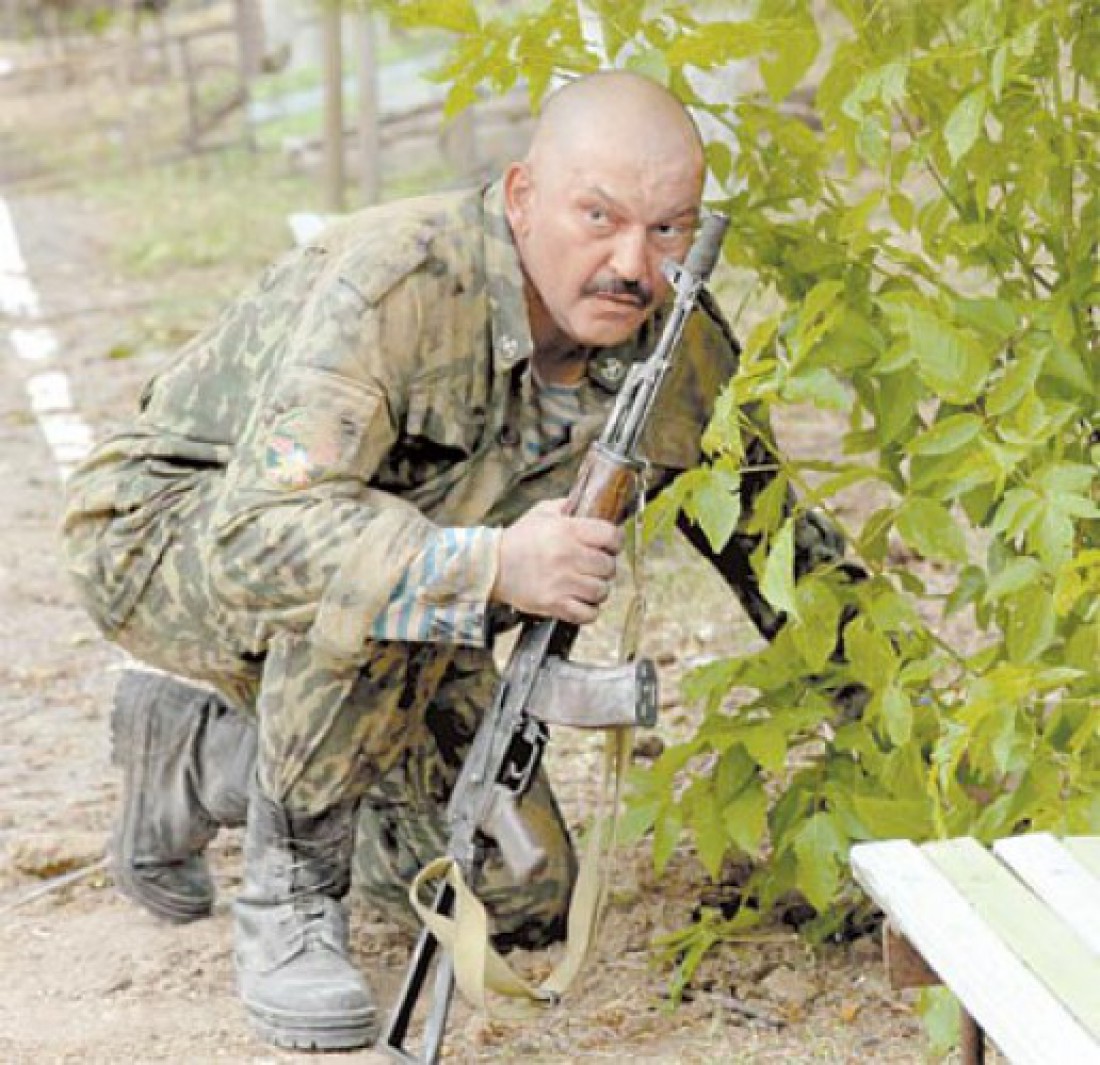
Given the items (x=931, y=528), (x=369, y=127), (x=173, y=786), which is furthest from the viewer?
(x=369, y=127)

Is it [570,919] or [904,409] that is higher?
[904,409]

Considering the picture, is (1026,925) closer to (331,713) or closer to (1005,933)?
(1005,933)

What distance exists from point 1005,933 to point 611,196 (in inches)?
47.1

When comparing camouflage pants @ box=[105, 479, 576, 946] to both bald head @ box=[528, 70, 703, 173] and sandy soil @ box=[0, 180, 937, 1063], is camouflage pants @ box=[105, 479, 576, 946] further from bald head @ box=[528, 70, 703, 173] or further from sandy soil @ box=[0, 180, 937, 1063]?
bald head @ box=[528, 70, 703, 173]

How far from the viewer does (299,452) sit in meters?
3.12

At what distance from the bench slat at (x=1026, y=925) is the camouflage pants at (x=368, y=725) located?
84 centimetres

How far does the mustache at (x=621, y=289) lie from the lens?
3.16 m

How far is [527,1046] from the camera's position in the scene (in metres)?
3.32

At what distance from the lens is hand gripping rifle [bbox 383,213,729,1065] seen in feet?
9.98

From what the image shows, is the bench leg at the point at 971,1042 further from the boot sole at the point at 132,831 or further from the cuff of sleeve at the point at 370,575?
the boot sole at the point at 132,831

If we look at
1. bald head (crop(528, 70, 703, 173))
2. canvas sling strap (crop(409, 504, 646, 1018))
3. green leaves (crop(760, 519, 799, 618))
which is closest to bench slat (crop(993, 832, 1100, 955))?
green leaves (crop(760, 519, 799, 618))

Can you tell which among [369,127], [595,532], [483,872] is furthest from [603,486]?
[369,127]

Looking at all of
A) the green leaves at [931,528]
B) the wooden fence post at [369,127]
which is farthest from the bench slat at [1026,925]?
the wooden fence post at [369,127]

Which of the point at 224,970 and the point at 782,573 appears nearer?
the point at 782,573
